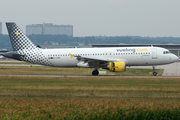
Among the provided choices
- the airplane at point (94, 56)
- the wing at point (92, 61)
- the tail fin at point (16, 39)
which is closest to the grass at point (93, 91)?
the wing at point (92, 61)

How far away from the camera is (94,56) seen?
4344 centimetres

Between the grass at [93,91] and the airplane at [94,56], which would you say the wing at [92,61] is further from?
the grass at [93,91]

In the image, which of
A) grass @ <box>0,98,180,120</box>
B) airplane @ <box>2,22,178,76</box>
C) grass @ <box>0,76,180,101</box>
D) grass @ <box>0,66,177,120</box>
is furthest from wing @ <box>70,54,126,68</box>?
grass @ <box>0,98,180,120</box>

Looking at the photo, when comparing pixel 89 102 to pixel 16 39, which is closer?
pixel 89 102

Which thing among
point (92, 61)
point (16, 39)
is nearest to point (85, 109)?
point (92, 61)

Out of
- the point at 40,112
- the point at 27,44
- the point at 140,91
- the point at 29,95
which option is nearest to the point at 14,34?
the point at 27,44

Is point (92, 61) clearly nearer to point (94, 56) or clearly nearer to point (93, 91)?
point (94, 56)

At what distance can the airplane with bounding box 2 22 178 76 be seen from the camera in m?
42.1

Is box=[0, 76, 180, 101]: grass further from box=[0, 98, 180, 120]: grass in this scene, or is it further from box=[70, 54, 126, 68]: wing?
box=[70, 54, 126, 68]: wing

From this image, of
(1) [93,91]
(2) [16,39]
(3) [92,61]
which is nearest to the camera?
(1) [93,91]

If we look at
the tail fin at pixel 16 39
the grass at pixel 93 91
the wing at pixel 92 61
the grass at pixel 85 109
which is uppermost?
the tail fin at pixel 16 39

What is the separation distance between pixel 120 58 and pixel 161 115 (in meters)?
25.6

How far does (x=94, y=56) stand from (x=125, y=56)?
15.4 ft

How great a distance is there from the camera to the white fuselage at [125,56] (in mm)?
42219
